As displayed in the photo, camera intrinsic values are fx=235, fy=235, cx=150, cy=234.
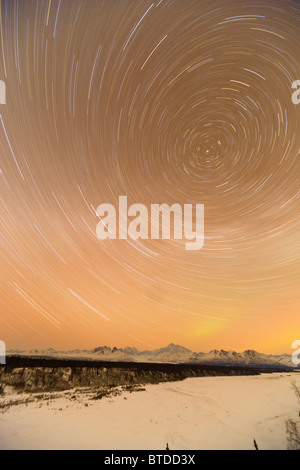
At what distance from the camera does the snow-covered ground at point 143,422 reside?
53.9 ft

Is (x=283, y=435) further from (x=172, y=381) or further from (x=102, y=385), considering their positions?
(x=172, y=381)

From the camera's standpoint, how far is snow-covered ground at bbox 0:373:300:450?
53.9ft

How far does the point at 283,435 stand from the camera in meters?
17.8

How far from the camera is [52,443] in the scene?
16.2 metres

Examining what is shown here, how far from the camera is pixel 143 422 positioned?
20.2 meters
